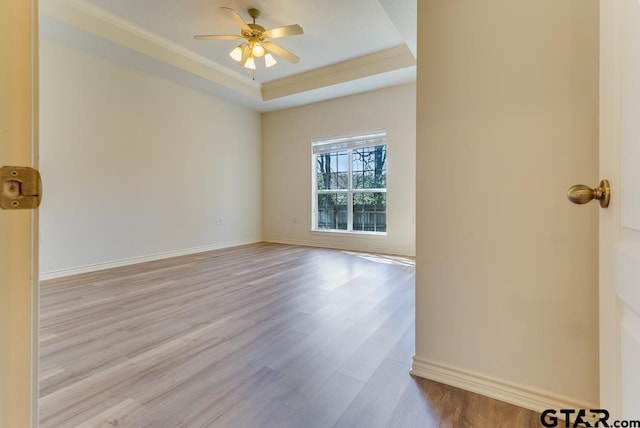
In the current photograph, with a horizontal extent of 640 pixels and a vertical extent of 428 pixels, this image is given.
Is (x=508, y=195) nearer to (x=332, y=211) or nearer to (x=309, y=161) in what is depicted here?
(x=332, y=211)

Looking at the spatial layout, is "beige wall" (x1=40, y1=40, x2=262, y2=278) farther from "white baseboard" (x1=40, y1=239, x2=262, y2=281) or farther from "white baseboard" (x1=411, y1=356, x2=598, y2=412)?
"white baseboard" (x1=411, y1=356, x2=598, y2=412)

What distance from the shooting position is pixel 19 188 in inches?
17.8

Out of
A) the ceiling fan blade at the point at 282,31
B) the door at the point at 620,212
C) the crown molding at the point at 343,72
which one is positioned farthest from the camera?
the crown molding at the point at 343,72

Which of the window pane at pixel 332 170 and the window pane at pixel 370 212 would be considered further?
the window pane at pixel 332 170

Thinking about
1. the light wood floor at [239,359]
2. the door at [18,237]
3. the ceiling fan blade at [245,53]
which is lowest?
the light wood floor at [239,359]

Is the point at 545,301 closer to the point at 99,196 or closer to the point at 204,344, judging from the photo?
the point at 204,344

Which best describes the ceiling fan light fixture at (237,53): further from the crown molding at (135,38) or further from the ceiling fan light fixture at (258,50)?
the crown molding at (135,38)

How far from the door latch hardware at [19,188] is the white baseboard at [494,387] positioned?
159cm

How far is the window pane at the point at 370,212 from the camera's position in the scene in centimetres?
520

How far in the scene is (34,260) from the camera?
0.48 m

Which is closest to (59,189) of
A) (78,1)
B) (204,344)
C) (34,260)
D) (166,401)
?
(78,1)

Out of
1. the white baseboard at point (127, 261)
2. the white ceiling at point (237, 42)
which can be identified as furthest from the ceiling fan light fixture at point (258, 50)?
the white baseboard at point (127, 261)

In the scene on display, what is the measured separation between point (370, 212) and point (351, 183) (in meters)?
0.65

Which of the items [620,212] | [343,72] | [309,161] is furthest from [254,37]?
→ [620,212]
